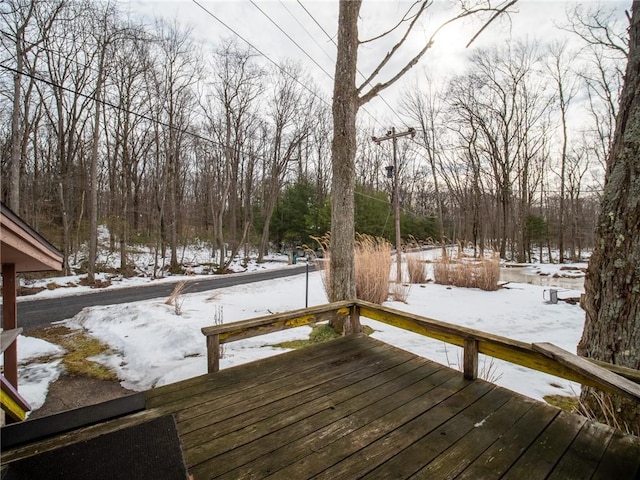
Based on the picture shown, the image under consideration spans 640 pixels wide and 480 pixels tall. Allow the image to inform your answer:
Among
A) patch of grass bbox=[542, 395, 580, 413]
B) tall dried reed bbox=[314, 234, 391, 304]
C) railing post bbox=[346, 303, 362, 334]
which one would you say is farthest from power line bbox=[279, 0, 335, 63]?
patch of grass bbox=[542, 395, 580, 413]

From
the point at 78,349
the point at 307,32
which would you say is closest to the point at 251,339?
the point at 78,349

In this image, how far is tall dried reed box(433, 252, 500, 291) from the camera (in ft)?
27.7

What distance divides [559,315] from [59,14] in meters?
16.9

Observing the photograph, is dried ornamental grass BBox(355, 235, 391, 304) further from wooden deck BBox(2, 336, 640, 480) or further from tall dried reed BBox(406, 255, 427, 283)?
wooden deck BBox(2, 336, 640, 480)

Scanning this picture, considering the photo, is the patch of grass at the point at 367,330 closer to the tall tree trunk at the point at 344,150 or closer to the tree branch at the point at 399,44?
the tall tree trunk at the point at 344,150

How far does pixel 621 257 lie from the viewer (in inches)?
79.8

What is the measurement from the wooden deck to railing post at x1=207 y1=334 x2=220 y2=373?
0.07 metres

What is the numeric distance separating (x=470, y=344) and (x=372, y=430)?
1.06 m

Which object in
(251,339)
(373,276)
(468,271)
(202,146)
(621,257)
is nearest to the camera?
(621,257)

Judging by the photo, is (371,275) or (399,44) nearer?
(399,44)

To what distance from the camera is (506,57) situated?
1731 centimetres

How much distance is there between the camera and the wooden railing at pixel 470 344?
5.20ft

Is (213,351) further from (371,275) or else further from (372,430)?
(371,275)

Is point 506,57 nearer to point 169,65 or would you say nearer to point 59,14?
point 169,65
